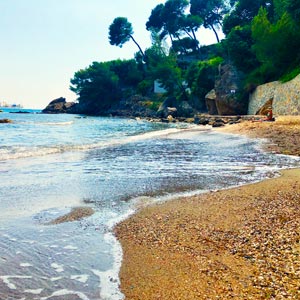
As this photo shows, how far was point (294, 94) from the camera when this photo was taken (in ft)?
99.0

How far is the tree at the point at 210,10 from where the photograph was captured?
8744 centimetres

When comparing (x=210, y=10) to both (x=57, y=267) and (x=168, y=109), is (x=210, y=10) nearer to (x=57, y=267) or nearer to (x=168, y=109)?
(x=168, y=109)

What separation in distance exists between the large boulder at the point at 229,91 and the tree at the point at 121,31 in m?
52.5

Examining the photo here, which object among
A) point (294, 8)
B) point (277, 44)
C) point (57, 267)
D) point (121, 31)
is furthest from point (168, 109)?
point (57, 267)

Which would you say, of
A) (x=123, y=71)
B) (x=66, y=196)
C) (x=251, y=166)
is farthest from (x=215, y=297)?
(x=123, y=71)

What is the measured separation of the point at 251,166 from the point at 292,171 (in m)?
1.53

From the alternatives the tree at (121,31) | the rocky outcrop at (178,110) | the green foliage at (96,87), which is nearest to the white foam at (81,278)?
the rocky outcrop at (178,110)

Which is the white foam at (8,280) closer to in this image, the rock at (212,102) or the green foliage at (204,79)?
the rock at (212,102)

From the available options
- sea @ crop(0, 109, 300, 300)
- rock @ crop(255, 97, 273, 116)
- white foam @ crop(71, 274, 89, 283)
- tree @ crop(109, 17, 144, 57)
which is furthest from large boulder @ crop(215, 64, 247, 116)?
tree @ crop(109, 17, 144, 57)

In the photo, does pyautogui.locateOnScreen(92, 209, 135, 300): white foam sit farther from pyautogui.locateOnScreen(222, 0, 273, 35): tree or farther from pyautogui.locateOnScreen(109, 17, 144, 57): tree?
pyautogui.locateOnScreen(109, 17, 144, 57): tree

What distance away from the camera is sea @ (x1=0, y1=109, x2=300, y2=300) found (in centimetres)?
350

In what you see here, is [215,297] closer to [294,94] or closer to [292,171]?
[292,171]

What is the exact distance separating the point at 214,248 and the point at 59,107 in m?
102

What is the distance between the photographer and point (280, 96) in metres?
33.3
